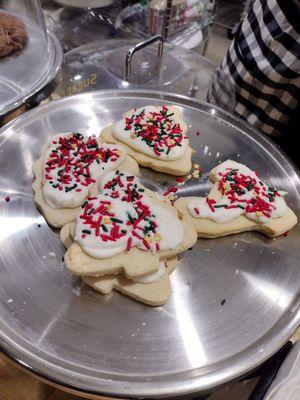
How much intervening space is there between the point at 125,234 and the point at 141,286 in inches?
4.1

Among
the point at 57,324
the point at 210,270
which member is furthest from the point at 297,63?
the point at 57,324

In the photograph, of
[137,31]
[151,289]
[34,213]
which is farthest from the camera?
[137,31]

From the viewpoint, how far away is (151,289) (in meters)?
0.78

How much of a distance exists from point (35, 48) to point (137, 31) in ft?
2.72

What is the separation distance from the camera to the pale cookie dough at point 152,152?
3.27ft

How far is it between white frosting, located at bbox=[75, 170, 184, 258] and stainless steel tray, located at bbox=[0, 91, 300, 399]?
0.07m

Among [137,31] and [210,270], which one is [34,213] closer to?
[210,270]

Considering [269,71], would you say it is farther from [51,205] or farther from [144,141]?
[51,205]

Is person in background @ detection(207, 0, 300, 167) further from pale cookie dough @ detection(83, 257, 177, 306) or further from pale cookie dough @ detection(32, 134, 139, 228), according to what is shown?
pale cookie dough @ detection(83, 257, 177, 306)

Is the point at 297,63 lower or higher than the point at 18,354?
higher

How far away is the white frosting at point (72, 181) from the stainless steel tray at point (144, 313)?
5cm

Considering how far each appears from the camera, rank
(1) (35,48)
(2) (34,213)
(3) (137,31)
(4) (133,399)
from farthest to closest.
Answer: (3) (137,31)
(1) (35,48)
(2) (34,213)
(4) (133,399)

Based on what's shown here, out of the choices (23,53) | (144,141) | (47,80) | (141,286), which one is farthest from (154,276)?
(23,53)

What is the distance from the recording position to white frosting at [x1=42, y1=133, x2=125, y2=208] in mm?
877
